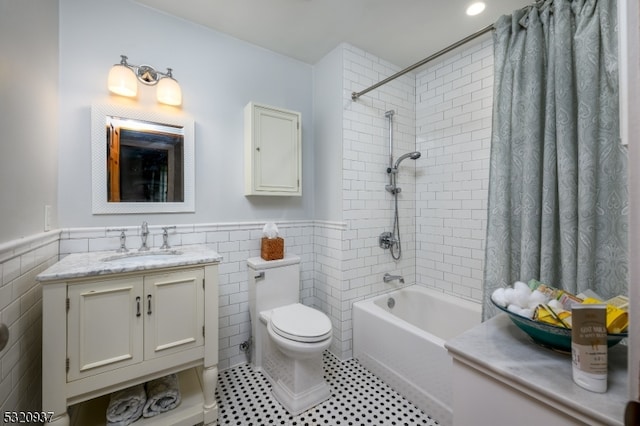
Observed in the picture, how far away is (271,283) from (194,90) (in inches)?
61.7

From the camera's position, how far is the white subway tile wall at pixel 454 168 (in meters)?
2.11

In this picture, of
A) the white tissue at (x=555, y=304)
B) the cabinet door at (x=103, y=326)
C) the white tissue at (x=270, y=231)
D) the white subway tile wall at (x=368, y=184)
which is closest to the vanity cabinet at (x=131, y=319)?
the cabinet door at (x=103, y=326)

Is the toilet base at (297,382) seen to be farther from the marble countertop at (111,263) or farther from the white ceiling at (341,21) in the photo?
the white ceiling at (341,21)

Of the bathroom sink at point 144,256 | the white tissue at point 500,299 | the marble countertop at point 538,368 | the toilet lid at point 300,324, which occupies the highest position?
the bathroom sink at point 144,256

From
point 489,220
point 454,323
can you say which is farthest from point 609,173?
point 454,323

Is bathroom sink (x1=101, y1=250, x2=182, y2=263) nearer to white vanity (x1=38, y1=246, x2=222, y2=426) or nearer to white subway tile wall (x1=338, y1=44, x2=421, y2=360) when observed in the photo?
white vanity (x1=38, y1=246, x2=222, y2=426)

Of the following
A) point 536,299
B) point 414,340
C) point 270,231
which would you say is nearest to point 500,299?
point 536,299

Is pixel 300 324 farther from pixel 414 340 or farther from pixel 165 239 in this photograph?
pixel 165 239

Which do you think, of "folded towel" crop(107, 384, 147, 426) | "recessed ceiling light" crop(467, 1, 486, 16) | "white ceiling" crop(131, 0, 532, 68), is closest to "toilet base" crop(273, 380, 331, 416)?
"folded towel" crop(107, 384, 147, 426)

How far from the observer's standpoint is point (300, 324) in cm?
165

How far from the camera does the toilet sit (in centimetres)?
157

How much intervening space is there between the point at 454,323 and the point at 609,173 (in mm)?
1579

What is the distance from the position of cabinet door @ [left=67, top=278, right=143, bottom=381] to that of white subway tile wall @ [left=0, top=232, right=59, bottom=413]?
16cm

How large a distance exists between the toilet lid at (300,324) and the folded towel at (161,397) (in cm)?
65
